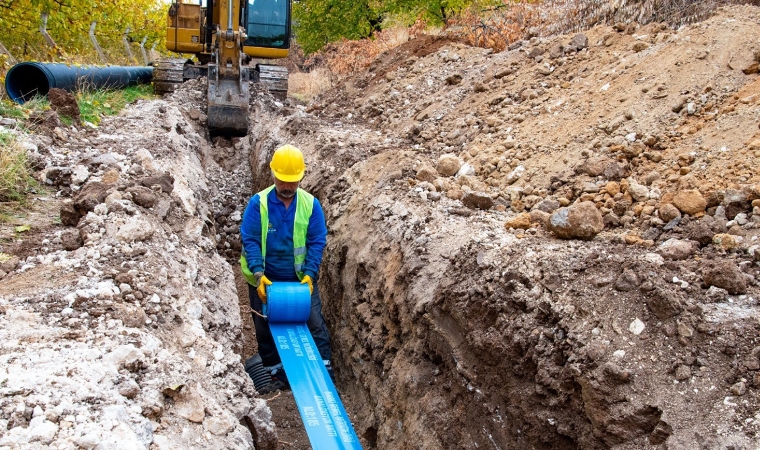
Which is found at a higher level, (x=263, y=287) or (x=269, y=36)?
(x=269, y=36)

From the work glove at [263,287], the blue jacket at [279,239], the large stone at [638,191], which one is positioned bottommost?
the work glove at [263,287]

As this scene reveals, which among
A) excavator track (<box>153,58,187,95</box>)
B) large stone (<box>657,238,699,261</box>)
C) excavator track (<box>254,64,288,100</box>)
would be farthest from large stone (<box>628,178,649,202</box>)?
excavator track (<box>153,58,187,95</box>)

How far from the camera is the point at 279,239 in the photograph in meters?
5.35

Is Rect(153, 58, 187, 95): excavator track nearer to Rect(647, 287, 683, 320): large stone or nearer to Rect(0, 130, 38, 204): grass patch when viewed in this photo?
Rect(0, 130, 38, 204): grass patch

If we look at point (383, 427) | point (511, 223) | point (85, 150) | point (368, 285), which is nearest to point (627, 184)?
point (511, 223)

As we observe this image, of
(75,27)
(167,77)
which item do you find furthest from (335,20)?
(75,27)

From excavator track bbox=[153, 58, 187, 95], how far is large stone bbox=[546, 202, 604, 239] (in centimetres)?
1032

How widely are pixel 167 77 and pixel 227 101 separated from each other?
11.9 feet

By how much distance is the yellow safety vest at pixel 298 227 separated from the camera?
17.1ft

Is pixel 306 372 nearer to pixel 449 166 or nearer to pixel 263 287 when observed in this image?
pixel 263 287

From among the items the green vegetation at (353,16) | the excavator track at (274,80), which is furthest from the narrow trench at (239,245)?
the green vegetation at (353,16)

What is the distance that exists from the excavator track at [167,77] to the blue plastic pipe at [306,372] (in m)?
8.88

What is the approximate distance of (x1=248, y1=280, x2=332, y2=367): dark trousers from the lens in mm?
5414

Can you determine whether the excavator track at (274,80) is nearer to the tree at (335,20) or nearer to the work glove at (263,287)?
the tree at (335,20)
